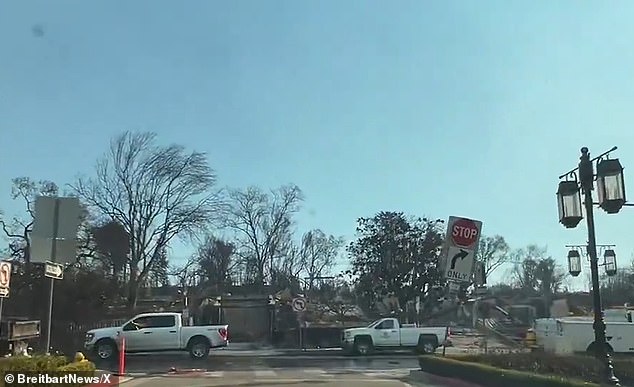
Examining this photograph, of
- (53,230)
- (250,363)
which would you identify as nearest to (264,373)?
(250,363)

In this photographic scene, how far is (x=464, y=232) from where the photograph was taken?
15258 millimetres

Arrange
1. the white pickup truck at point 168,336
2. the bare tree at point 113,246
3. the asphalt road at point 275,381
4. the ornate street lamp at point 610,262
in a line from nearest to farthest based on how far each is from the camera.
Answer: the asphalt road at point 275,381 < the ornate street lamp at point 610,262 < the white pickup truck at point 168,336 < the bare tree at point 113,246

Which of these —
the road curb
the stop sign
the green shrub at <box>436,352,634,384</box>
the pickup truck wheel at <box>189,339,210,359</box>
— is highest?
the stop sign

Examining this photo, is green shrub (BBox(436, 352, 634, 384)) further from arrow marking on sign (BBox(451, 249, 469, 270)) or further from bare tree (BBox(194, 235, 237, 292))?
bare tree (BBox(194, 235, 237, 292))

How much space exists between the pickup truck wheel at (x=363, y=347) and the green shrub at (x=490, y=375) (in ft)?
36.6

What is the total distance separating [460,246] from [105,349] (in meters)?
19.0

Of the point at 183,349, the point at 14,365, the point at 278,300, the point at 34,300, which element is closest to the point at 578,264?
the point at 183,349

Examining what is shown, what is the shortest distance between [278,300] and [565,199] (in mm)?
40496

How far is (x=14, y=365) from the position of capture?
416 inches

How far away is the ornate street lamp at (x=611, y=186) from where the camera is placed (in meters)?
12.6

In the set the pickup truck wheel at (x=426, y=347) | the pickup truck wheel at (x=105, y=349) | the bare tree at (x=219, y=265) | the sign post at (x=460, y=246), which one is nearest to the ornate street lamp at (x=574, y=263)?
the sign post at (x=460, y=246)

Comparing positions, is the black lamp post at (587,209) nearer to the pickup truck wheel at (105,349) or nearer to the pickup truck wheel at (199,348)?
the pickup truck wheel at (199,348)

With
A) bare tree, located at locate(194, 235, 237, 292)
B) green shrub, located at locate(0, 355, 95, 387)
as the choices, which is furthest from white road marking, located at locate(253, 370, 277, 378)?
bare tree, located at locate(194, 235, 237, 292)

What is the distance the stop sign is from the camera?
15.2 metres
